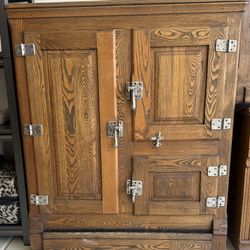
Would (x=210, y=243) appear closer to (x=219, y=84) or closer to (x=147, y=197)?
(x=147, y=197)

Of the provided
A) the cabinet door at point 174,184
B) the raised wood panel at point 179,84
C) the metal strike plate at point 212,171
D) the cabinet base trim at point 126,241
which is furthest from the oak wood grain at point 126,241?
the raised wood panel at point 179,84

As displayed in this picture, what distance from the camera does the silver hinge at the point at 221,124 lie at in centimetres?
141

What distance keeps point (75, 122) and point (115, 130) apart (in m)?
0.21

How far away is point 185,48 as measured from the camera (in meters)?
1.34

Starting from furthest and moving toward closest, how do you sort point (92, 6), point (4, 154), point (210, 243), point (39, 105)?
1. point (4, 154)
2. point (210, 243)
3. point (39, 105)
4. point (92, 6)

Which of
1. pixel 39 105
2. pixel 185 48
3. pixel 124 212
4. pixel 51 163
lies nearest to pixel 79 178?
pixel 51 163

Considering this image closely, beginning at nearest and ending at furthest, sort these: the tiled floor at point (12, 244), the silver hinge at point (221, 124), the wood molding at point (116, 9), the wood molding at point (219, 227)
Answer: the wood molding at point (116, 9)
the silver hinge at point (221, 124)
the wood molding at point (219, 227)
the tiled floor at point (12, 244)

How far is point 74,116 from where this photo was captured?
1441 millimetres

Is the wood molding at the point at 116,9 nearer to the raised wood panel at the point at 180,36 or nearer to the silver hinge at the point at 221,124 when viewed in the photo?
the raised wood panel at the point at 180,36

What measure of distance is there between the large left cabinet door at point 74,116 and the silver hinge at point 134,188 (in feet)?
0.25

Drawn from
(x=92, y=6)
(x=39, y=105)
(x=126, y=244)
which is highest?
(x=92, y=6)

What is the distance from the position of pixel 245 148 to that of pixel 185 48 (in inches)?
24.0

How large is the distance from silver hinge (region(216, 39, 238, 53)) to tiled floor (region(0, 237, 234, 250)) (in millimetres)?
1123

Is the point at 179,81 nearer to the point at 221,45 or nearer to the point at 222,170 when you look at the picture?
the point at 221,45
